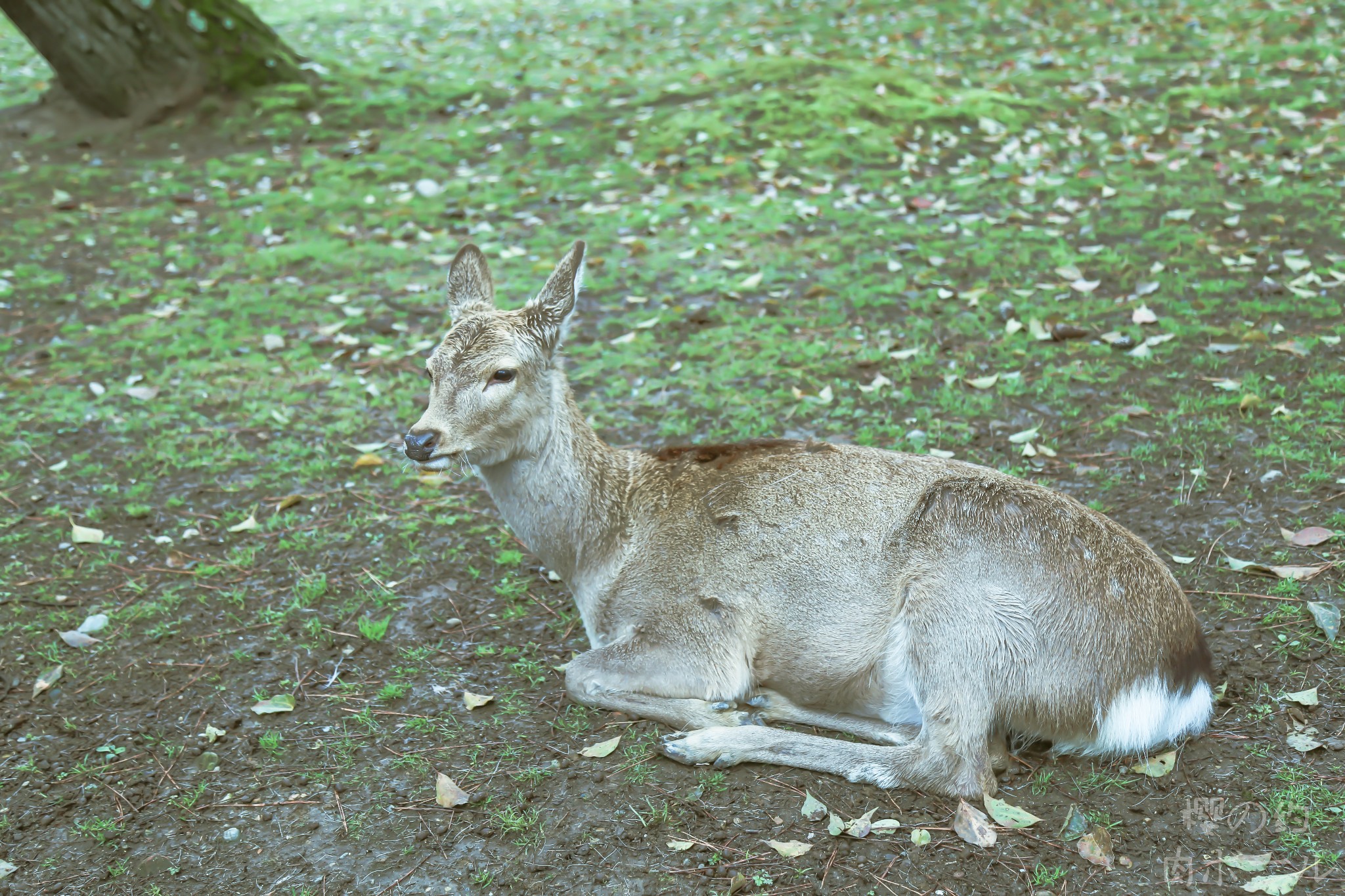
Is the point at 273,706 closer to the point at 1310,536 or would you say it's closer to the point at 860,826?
the point at 860,826

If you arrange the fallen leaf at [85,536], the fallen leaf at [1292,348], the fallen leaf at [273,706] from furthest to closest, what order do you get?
the fallen leaf at [1292,348]
the fallen leaf at [85,536]
the fallen leaf at [273,706]

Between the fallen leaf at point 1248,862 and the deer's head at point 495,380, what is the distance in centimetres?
316

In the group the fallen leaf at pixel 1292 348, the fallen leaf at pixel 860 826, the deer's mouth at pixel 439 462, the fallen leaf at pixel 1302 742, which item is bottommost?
the fallen leaf at pixel 1292 348

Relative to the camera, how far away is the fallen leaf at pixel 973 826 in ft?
12.3

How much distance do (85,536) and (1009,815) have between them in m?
5.04

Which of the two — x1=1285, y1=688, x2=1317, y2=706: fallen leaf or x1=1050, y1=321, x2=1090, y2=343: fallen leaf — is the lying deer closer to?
x1=1285, y1=688, x2=1317, y2=706: fallen leaf

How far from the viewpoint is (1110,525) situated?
4.42 metres

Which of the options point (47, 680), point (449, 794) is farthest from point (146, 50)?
point (449, 794)

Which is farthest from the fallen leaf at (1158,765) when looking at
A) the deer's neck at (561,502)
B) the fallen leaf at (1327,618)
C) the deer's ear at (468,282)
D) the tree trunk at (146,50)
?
the tree trunk at (146,50)

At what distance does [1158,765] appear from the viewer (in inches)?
161

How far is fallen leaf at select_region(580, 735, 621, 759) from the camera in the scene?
425 centimetres

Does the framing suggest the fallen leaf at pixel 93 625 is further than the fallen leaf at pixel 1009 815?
Yes

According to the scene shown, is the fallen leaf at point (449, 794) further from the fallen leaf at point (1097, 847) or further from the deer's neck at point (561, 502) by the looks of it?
the fallen leaf at point (1097, 847)

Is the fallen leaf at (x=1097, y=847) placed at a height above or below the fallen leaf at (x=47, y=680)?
below
